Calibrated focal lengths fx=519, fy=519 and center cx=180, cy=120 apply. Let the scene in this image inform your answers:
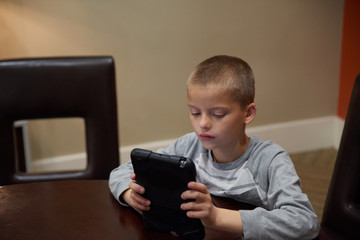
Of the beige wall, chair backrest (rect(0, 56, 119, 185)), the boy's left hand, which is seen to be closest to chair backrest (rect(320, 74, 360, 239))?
the boy's left hand

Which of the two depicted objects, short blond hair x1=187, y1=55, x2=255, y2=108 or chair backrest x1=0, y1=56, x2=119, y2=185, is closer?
short blond hair x1=187, y1=55, x2=255, y2=108

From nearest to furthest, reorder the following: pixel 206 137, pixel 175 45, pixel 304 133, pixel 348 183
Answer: pixel 206 137
pixel 348 183
pixel 175 45
pixel 304 133

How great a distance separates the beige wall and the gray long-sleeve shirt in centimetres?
167

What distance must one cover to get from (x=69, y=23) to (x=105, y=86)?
1.19 meters

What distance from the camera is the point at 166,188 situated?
3.58 feet

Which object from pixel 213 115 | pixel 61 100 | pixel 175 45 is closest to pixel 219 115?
pixel 213 115

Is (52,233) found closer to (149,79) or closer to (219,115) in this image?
(219,115)

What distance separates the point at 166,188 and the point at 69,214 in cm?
27

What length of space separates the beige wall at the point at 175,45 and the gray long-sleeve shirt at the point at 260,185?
1672 mm

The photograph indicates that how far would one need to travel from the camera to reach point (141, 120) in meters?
3.29

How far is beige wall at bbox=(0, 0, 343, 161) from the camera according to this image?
2920 millimetres

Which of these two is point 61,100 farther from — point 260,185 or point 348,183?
point 348,183

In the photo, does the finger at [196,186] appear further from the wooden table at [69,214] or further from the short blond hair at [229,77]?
the short blond hair at [229,77]

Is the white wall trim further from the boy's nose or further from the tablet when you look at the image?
the tablet
